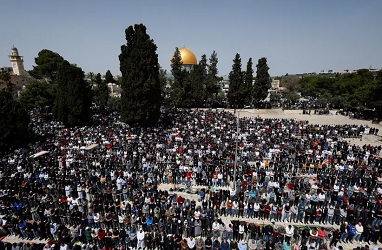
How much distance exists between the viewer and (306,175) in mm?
16531

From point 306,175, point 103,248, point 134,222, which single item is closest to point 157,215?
point 134,222

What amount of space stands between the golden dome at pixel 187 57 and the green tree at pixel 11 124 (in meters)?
52.9

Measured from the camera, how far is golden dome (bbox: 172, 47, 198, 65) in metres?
72.2

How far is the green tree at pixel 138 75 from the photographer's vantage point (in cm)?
2736

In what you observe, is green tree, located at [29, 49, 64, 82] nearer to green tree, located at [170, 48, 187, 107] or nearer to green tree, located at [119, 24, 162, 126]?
green tree, located at [119, 24, 162, 126]

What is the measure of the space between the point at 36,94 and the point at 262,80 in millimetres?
37876

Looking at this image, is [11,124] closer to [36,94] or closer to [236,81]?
[36,94]

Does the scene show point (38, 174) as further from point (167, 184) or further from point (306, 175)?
point (306, 175)

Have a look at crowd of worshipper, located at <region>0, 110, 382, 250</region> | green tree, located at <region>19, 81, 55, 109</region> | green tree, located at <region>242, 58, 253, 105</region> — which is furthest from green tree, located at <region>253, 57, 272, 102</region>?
green tree, located at <region>19, 81, 55, 109</region>

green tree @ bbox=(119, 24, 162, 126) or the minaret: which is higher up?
the minaret

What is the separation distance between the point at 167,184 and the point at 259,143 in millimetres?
9629

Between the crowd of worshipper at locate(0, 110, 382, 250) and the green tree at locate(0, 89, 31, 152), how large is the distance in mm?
3385

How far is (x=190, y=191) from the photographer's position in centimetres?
1472

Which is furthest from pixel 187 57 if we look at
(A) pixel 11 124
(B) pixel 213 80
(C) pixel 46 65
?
(A) pixel 11 124
